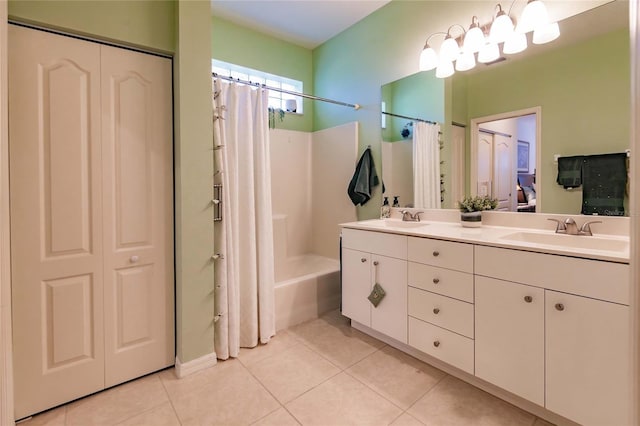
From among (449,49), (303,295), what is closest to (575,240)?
(449,49)

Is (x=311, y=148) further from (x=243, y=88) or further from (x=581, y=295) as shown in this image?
(x=581, y=295)

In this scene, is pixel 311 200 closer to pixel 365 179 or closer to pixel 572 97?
pixel 365 179

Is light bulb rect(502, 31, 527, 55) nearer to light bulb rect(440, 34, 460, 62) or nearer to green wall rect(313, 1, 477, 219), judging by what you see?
light bulb rect(440, 34, 460, 62)

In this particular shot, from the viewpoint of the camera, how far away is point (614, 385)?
51.8 inches

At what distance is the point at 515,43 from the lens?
197 cm

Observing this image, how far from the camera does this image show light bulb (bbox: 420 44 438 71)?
2.40 meters

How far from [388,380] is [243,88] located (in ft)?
7.12

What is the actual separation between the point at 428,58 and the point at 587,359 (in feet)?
6.96

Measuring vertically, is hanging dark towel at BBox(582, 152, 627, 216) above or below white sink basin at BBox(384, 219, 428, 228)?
above

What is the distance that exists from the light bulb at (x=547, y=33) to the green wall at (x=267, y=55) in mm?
2330

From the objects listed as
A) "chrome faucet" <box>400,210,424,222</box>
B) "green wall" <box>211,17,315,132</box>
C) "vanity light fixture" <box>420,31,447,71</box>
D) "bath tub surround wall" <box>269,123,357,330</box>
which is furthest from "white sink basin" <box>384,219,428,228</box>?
"green wall" <box>211,17,315,132</box>

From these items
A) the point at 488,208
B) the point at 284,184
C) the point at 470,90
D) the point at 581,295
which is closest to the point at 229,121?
the point at 284,184

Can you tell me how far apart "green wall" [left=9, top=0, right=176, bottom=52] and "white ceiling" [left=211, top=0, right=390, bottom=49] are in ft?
3.65

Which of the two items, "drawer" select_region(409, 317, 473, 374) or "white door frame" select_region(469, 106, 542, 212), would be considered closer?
"drawer" select_region(409, 317, 473, 374)
